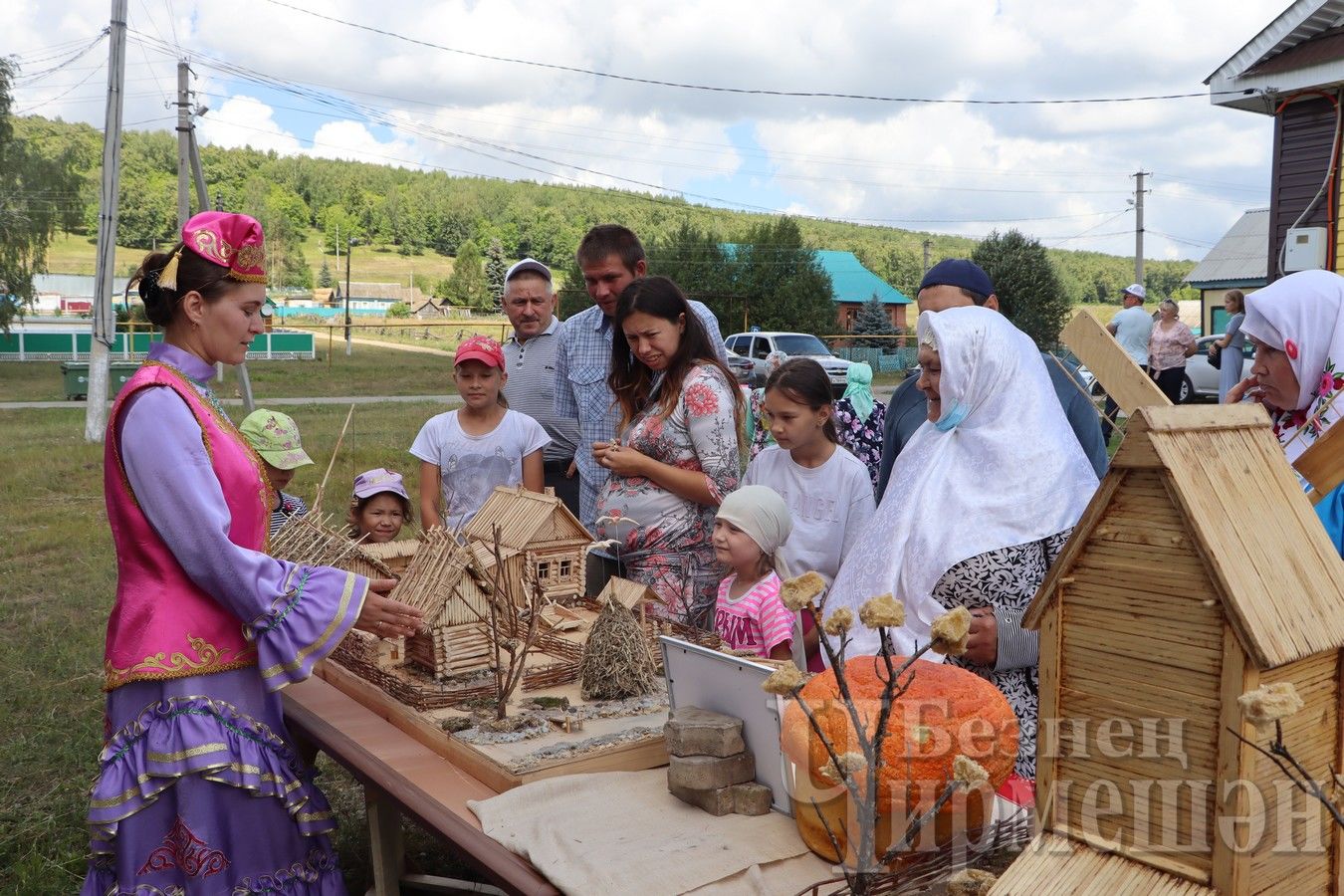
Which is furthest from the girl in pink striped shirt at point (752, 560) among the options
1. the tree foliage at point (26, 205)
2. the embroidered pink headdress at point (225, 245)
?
the tree foliage at point (26, 205)

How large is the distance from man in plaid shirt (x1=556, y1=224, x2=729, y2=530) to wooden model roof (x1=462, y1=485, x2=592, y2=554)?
0.54 m

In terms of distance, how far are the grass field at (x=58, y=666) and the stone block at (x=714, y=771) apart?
2190mm

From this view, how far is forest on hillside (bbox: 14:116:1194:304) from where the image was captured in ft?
224

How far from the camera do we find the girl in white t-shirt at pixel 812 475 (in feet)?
10.6

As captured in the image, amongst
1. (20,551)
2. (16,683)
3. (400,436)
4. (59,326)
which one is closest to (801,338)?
(400,436)

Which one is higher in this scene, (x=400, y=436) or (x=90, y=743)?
(x=400, y=436)

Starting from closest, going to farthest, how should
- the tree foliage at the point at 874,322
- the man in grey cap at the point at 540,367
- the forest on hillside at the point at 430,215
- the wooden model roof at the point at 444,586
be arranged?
the wooden model roof at the point at 444,586 < the man in grey cap at the point at 540,367 < the tree foliage at the point at 874,322 < the forest on hillside at the point at 430,215

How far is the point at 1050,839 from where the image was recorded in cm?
112

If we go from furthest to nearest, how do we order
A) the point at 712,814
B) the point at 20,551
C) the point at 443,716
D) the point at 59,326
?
1. the point at 59,326
2. the point at 20,551
3. the point at 443,716
4. the point at 712,814

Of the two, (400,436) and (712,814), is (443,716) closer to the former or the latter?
(712,814)

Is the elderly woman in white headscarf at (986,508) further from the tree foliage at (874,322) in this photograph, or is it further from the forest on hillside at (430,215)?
the forest on hillside at (430,215)

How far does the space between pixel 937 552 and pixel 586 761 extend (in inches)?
31.8

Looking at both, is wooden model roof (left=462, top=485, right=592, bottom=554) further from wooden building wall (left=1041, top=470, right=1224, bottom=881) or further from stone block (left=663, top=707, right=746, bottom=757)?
wooden building wall (left=1041, top=470, right=1224, bottom=881)

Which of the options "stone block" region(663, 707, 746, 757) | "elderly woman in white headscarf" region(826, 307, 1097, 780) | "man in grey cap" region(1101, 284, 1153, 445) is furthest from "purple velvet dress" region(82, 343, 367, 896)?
"man in grey cap" region(1101, 284, 1153, 445)
